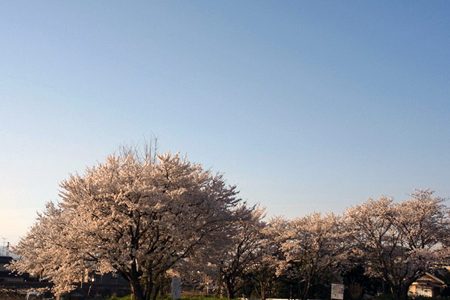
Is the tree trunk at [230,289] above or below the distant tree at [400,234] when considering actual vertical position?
below

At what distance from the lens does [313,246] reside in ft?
166

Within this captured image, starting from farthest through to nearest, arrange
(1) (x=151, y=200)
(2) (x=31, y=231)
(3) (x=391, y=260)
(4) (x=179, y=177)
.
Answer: (3) (x=391, y=260)
(2) (x=31, y=231)
(4) (x=179, y=177)
(1) (x=151, y=200)

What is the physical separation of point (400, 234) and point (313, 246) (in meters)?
7.65

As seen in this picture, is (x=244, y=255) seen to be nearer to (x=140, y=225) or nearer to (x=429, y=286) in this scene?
(x=140, y=225)

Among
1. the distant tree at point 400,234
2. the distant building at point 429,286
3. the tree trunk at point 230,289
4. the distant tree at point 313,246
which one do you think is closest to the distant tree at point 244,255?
the tree trunk at point 230,289

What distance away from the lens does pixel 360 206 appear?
5116cm

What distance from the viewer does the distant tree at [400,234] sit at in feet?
160

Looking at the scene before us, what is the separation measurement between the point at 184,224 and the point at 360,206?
1060 inches

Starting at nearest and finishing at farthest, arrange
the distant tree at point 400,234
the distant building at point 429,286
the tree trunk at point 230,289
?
the tree trunk at point 230,289 < the distant tree at point 400,234 < the distant building at point 429,286

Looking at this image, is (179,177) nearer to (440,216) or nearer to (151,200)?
(151,200)

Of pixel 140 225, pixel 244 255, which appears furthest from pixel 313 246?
pixel 140 225

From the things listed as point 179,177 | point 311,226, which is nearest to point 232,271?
point 311,226

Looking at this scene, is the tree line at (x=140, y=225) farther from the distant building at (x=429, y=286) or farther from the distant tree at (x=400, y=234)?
the distant building at (x=429, y=286)

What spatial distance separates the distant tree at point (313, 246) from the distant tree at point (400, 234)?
64.8 inches
